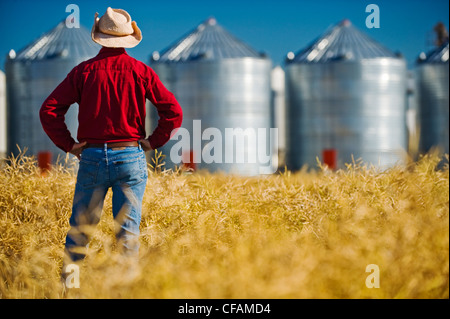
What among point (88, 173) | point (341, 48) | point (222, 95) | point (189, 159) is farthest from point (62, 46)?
point (88, 173)

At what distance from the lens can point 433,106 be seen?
46.8 ft

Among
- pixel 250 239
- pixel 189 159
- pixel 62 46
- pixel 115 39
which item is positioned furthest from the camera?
pixel 62 46

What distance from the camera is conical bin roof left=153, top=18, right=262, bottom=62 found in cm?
1416

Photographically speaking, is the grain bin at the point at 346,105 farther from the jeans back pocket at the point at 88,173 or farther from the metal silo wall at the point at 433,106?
the jeans back pocket at the point at 88,173

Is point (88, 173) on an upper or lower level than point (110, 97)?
lower

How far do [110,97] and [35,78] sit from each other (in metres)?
11.1

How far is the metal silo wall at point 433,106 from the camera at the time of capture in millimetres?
14094

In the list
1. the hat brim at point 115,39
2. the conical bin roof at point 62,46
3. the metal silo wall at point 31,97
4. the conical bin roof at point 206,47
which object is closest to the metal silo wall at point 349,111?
the conical bin roof at point 206,47

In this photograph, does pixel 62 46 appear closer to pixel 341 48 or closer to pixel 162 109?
pixel 341 48

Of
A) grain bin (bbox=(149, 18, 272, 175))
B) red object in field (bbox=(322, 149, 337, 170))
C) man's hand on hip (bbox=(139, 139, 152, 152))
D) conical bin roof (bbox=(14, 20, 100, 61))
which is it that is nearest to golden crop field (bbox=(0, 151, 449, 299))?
man's hand on hip (bbox=(139, 139, 152, 152))

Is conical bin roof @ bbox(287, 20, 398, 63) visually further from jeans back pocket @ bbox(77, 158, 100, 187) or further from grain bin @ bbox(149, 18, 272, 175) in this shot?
jeans back pocket @ bbox(77, 158, 100, 187)

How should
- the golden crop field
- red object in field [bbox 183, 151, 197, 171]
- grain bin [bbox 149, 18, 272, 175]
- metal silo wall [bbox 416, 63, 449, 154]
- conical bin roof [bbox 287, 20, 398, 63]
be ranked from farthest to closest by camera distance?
conical bin roof [bbox 287, 20, 398, 63] → metal silo wall [bbox 416, 63, 449, 154] → grain bin [bbox 149, 18, 272, 175] → red object in field [bbox 183, 151, 197, 171] → the golden crop field

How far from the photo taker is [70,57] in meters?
13.8

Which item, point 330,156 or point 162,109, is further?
point 330,156
